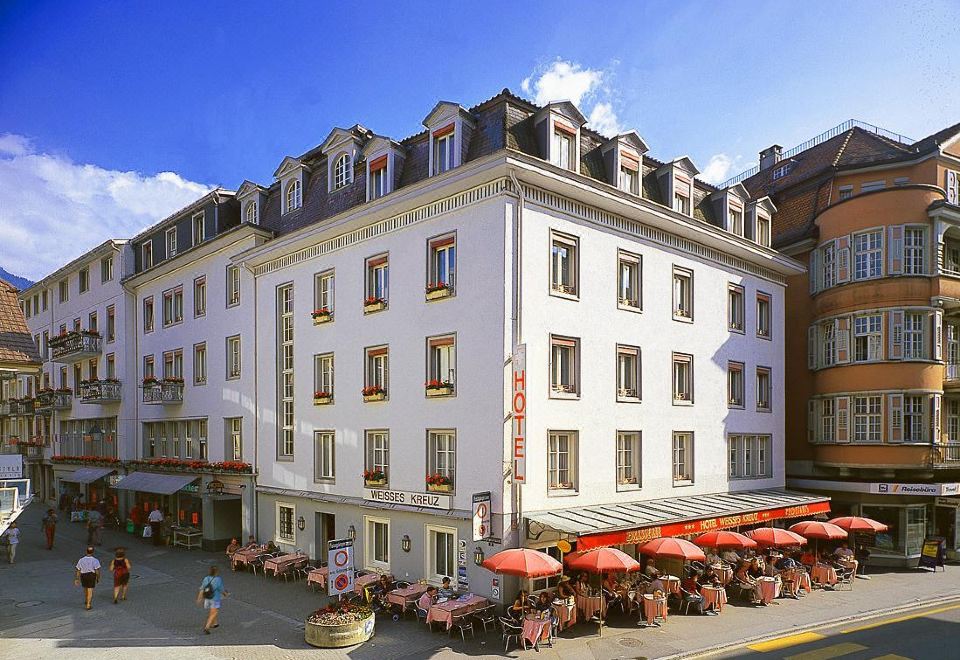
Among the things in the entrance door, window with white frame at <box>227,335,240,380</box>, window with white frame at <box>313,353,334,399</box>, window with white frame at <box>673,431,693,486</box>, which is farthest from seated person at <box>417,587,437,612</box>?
window with white frame at <box>227,335,240,380</box>

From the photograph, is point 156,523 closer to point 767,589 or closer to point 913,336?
point 767,589

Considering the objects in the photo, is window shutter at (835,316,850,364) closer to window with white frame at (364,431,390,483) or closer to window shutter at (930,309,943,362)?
window shutter at (930,309,943,362)

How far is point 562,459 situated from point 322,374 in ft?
30.6

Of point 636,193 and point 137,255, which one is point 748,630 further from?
point 137,255

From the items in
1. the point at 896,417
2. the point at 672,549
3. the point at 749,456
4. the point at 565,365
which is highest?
the point at 565,365

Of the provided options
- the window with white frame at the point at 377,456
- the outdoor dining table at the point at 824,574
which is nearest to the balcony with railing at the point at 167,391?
the window with white frame at the point at 377,456

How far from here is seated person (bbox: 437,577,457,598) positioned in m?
17.5

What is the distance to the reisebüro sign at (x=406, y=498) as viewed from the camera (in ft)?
62.6

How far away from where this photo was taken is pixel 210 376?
29.4 meters

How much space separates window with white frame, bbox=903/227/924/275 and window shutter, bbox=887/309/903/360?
1651mm

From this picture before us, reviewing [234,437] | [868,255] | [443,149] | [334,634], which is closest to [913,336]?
[868,255]

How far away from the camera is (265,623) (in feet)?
58.1

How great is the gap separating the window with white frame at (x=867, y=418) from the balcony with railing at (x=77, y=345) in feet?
120

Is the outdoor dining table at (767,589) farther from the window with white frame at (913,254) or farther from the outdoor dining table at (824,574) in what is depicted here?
the window with white frame at (913,254)
